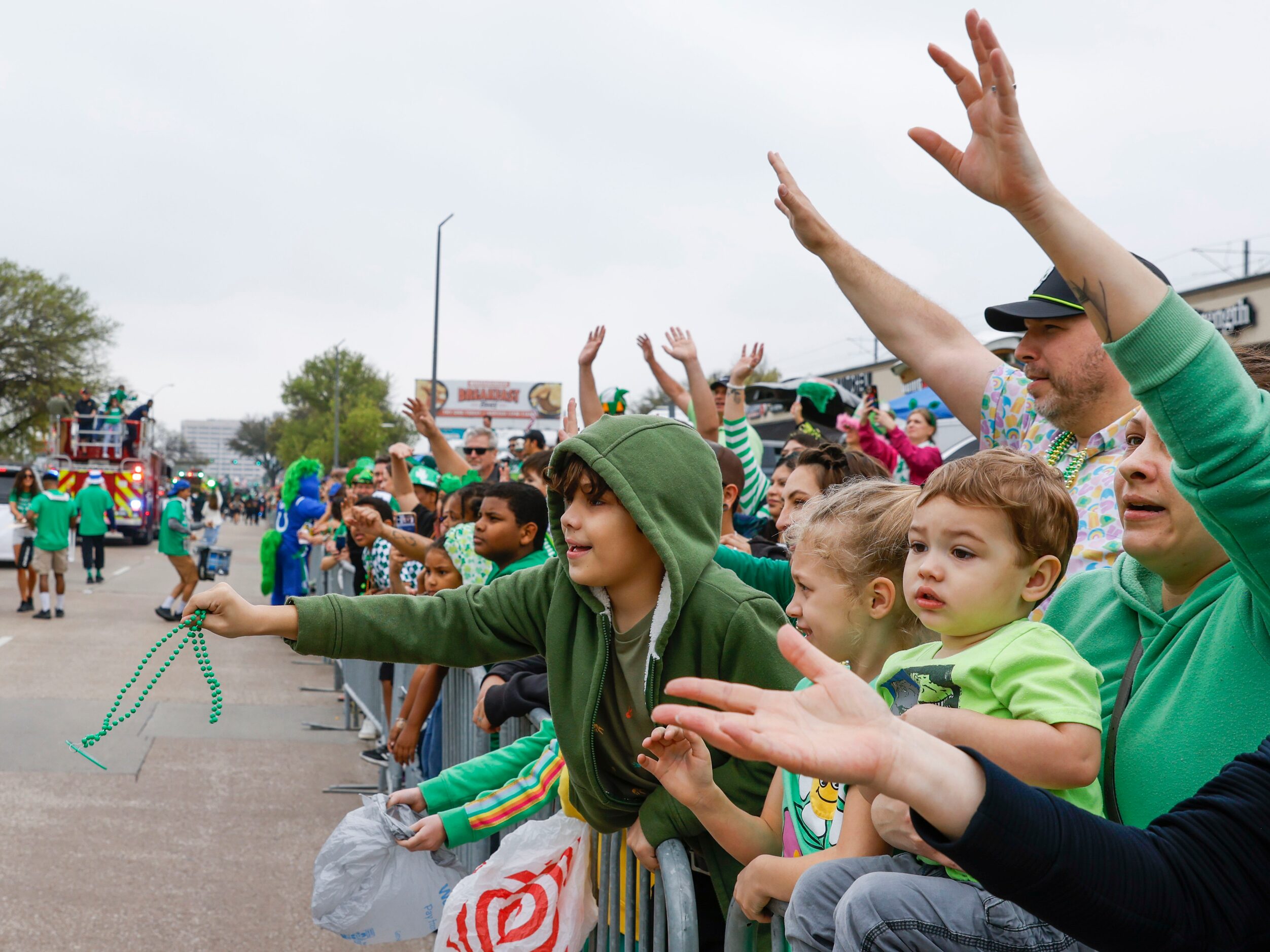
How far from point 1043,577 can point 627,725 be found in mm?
1117

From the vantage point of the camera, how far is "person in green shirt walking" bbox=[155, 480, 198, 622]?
1373 centimetres

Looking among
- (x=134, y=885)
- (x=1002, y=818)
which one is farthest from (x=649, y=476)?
(x=134, y=885)

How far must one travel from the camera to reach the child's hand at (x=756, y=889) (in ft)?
6.54

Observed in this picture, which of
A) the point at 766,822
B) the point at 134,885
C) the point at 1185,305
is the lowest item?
the point at 134,885

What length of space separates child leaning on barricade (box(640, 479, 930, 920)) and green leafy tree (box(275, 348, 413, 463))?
185 ft

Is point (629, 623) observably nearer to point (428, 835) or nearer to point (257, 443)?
point (428, 835)

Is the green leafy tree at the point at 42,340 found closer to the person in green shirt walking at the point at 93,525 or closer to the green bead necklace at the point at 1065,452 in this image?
the person in green shirt walking at the point at 93,525

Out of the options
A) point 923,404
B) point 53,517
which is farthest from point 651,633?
point 53,517

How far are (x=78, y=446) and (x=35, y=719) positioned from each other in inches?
971

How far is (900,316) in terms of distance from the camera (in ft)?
10.7

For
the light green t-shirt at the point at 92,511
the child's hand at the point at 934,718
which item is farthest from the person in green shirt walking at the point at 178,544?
the child's hand at the point at 934,718

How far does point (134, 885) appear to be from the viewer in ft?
15.9

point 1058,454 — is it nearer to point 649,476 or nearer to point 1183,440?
point 649,476

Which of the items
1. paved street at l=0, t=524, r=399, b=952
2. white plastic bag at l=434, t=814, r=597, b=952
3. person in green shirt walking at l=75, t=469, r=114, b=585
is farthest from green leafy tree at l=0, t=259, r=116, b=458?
white plastic bag at l=434, t=814, r=597, b=952
